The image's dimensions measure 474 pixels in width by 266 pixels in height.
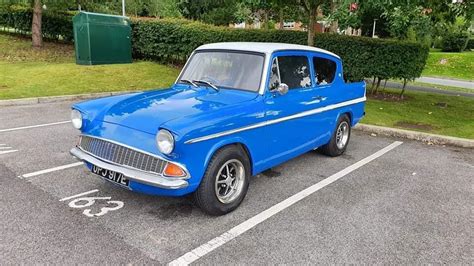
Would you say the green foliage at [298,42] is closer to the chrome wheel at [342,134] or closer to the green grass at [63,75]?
the green grass at [63,75]

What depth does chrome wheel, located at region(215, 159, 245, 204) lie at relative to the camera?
3.93 meters

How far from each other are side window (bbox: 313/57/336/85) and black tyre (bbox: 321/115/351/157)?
0.74 m

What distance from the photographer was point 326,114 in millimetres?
5492

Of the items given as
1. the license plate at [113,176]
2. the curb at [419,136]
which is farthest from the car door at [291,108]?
the curb at [419,136]

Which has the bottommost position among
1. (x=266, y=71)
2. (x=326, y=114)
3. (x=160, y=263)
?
(x=160, y=263)

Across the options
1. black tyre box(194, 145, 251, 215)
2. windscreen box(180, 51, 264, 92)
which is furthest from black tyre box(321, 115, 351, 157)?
black tyre box(194, 145, 251, 215)

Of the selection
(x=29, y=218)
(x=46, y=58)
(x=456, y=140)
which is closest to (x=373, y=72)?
(x=456, y=140)

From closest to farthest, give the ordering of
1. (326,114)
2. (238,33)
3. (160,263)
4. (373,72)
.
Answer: (160,263), (326,114), (373,72), (238,33)

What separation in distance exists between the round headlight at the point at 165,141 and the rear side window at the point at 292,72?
1.60m

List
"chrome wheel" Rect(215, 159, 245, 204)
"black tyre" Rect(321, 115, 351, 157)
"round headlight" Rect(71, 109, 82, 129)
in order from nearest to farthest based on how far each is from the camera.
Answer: "chrome wheel" Rect(215, 159, 245, 204)
"round headlight" Rect(71, 109, 82, 129)
"black tyre" Rect(321, 115, 351, 157)

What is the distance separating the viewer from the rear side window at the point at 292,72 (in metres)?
4.62

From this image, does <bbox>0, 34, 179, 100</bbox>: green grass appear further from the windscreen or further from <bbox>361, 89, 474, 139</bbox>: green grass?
<bbox>361, 89, 474, 139</bbox>: green grass

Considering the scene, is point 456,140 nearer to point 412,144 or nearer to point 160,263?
point 412,144

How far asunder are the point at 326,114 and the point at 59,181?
3644 millimetres
